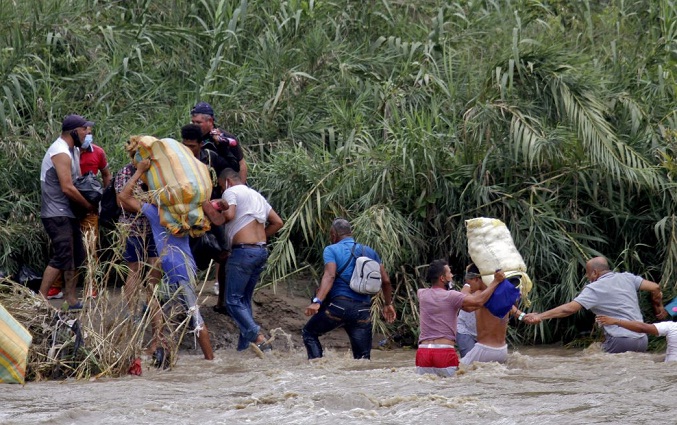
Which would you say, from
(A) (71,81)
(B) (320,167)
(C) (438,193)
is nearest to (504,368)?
(C) (438,193)

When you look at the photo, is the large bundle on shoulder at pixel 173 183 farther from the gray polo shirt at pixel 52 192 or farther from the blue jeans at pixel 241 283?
the gray polo shirt at pixel 52 192

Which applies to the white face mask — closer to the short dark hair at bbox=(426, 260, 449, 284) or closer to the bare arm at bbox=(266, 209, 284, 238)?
the bare arm at bbox=(266, 209, 284, 238)

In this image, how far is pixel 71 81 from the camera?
13.3 metres

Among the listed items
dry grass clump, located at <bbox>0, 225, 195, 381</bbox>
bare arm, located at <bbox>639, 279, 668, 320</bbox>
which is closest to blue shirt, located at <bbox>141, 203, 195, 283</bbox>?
dry grass clump, located at <bbox>0, 225, 195, 381</bbox>

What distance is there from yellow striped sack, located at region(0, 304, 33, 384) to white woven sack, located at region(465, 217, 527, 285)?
345 cm

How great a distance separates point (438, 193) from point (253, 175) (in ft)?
6.39

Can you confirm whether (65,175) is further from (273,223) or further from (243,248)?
(273,223)

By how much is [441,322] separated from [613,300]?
2.05m

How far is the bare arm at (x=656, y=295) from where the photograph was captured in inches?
406

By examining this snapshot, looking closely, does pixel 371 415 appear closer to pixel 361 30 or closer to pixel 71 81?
pixel 71 81

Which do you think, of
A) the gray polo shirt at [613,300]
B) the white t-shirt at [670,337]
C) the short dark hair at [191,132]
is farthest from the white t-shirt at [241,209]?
the white t-shirt at [670,337]

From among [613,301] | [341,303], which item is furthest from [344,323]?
[613,301]

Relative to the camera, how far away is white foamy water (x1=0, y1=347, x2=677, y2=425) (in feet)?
24.6

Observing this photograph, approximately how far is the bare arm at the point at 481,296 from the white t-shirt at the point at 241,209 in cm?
227
